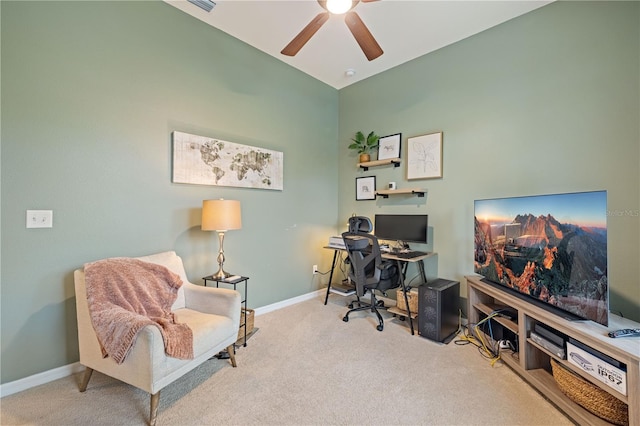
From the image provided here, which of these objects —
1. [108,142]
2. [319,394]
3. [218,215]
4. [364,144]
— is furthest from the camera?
[364,144]

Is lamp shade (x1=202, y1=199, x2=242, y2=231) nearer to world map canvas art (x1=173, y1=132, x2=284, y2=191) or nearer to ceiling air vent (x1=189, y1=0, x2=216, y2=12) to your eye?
world map canvas art (x1=173, y1=132, x2=284, y2=191)

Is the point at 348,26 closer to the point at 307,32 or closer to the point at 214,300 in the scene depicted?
the point at 307,32

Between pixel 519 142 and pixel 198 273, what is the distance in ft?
10.9

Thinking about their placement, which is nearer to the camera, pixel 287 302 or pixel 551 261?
pixel 551 261

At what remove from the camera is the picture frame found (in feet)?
10.1

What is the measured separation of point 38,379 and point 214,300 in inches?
48.5

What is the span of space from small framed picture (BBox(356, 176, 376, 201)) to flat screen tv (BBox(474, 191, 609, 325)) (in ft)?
4.79

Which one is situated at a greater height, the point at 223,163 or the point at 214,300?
the point at 223,163

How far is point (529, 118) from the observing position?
2.49 metres

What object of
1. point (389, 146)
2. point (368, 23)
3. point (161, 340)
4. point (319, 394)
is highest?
point (368, 23)

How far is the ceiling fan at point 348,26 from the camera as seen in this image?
71.7 inches

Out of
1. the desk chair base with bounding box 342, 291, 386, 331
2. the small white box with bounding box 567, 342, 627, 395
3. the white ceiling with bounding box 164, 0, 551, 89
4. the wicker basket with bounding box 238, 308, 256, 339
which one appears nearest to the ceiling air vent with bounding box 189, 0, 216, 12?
the white ceiling with bounding box 164, 0, 551, 89

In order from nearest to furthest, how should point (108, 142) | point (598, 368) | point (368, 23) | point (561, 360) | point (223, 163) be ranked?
point (598, 368), point (561, 360), point (108, 142), point (368, 23), point (223, 163)

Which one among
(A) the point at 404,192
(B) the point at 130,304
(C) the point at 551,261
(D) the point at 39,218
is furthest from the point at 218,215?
(C) the point at 551,261
